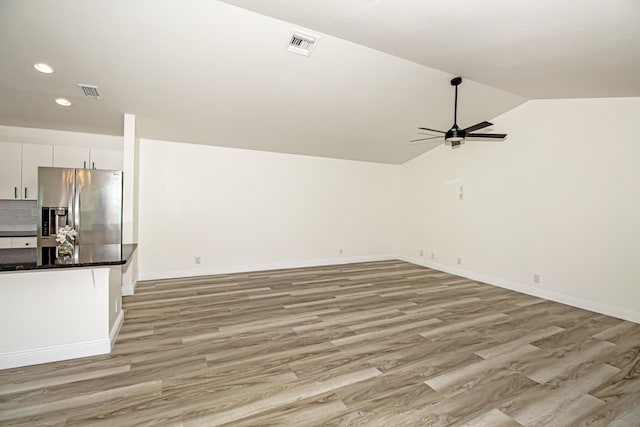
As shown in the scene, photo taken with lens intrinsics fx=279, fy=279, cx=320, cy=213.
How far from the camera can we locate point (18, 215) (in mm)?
4582

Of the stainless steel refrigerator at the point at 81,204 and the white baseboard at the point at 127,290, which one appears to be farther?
the white baseboard at the point at 127,290

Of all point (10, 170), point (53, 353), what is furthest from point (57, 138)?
point (53, 353)

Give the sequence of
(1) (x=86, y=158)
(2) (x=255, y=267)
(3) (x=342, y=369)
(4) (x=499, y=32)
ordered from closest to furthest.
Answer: (3) (x=342, y=369)
(4) (x=499, y=32)
(1) (x=86, y=158)
(2) (x=255, y=267)

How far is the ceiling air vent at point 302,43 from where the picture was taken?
2.94m

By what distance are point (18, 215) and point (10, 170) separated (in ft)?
2.46

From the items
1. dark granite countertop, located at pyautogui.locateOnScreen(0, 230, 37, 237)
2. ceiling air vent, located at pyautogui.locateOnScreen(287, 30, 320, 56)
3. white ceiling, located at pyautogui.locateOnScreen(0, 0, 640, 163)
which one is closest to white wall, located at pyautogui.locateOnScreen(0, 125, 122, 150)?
white ceiling, located at pyautogui.locateOnScreen(0, 0, 640, 163)

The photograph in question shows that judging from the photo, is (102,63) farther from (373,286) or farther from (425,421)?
(373,286)

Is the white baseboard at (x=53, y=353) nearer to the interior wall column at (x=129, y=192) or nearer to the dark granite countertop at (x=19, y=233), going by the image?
the interior wall column at (x=129, y=192)

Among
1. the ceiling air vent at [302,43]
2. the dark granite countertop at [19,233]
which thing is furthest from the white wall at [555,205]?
the dark granite countertop at [19,233]

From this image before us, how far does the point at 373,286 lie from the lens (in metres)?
5.03

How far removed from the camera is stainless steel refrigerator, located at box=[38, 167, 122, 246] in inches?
162

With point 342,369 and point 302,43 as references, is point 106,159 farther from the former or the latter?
point 342,369

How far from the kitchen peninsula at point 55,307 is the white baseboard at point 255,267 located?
106 inches

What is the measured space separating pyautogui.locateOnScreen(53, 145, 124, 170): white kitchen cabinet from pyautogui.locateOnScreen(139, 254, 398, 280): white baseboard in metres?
2.04
